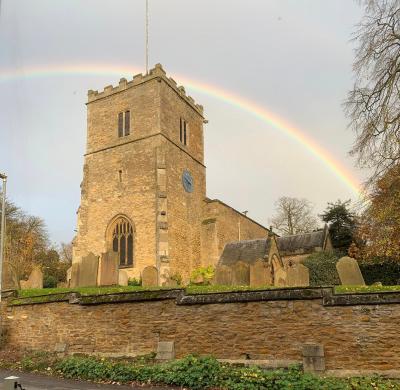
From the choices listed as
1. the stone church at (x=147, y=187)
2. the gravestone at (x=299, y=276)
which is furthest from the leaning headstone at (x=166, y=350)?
the stone church at (x=147, y=187)

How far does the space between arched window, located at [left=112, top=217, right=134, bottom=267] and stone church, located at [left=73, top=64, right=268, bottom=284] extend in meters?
0.06

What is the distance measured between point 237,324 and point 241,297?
58 centimetres

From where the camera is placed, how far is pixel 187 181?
3064cm

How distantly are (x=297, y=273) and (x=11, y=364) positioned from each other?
8.45 metres

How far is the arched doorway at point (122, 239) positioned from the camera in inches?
1077

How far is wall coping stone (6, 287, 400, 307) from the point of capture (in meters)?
8.47

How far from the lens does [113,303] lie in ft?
35.6

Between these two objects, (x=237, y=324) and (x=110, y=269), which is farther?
(x=110, y=269)

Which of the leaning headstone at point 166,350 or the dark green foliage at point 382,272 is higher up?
the dark green foliage at point 382,272

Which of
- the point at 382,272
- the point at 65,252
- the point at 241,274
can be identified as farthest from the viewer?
the point at 65,252

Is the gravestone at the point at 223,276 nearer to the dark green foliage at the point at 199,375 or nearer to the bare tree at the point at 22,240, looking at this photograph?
the dark green foliage at the point at 199,375

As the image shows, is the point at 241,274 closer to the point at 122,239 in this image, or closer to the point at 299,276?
the point at 299,276

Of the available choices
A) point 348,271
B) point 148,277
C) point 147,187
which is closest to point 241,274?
point 148,277

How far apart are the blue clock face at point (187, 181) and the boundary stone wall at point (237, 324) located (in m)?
18.8
